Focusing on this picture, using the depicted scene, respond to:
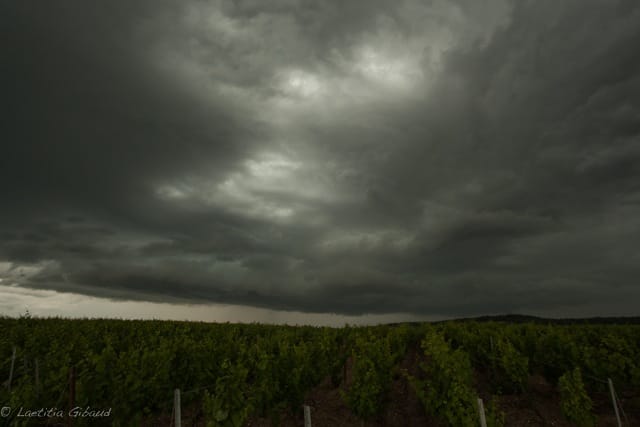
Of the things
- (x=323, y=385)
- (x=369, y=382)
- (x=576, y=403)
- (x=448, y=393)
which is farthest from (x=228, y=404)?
(x=576, y=403)

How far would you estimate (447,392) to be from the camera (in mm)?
12898

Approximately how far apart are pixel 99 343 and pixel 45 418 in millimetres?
11775

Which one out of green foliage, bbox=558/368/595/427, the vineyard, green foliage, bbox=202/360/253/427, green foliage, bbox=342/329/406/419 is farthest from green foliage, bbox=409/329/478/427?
green foliage, bbox=202/360/253/427

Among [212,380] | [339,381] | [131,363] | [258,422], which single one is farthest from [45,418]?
[339,381]

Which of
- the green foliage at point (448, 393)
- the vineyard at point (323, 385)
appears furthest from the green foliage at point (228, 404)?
the green foliage at point (448, 393)

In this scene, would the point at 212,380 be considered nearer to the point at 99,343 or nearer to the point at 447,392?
the point at 447,392

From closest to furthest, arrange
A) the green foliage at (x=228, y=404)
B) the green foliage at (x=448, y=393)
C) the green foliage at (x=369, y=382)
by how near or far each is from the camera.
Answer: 1. the green foliage at (x=228, y=404)
2. the green foliage at (x=448, y=393)
3. the green foliage at (x=369, y=382)

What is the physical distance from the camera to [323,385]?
20.0 metres

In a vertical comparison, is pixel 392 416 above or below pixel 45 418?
below

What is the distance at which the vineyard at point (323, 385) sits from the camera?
1206 cm

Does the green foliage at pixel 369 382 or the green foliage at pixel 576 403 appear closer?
the green foliage at pixel 369 382

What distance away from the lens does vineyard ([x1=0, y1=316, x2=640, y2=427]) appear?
12.1 metres

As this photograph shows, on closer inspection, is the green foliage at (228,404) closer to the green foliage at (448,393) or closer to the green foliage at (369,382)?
the green foliage at (369,382)

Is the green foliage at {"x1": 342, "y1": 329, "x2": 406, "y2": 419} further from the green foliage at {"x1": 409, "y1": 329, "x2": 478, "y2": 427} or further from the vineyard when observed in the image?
the green foliage at {"x1": 409, "y1": 329, "x2": 478, "y2": 427}
